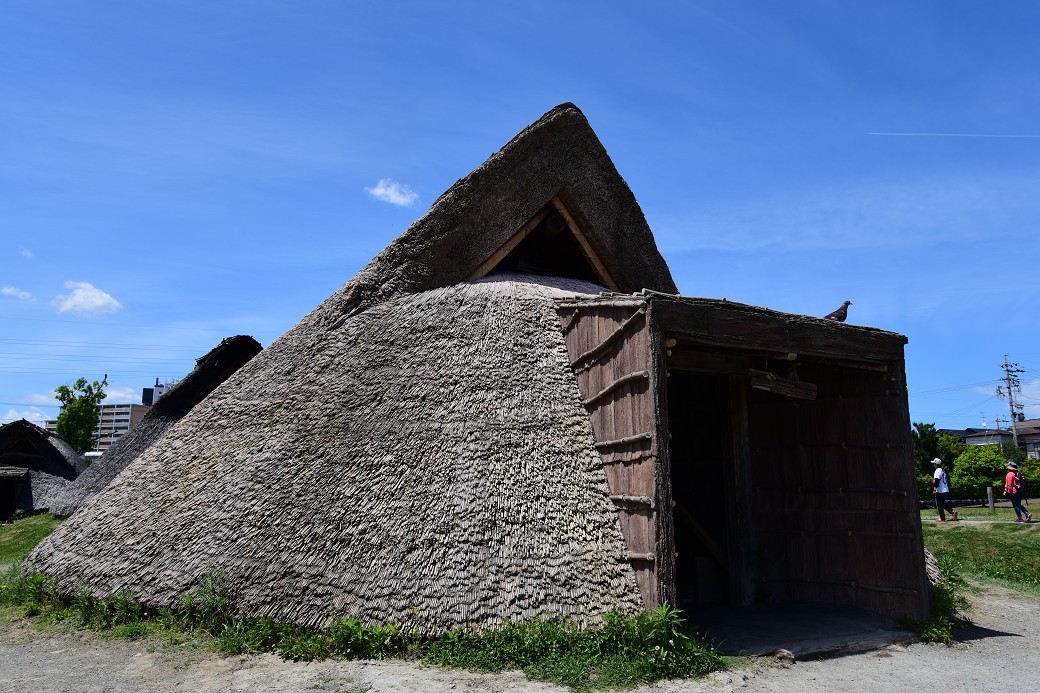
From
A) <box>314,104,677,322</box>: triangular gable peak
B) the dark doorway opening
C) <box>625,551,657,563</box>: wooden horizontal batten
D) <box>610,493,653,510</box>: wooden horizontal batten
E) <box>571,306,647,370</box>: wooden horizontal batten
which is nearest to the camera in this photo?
<box>625,551,657,563</box>: wooden horizontal batten

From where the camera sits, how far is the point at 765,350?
7.41 m

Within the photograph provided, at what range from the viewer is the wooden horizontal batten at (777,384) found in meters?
7.90

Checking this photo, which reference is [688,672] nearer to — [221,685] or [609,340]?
A: [609,340]

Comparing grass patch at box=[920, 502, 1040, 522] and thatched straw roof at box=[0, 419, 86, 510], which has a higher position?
thatched straw roof at box=[0, 419, 86, 510]

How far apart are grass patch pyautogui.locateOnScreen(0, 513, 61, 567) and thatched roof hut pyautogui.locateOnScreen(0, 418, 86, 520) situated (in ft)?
10.6

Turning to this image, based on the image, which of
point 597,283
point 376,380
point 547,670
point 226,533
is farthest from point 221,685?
point 597,283

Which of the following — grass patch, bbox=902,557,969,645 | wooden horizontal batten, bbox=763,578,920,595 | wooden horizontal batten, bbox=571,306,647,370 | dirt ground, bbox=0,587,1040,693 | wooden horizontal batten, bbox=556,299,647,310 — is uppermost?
wooden horizontal batten, bbox=556,299,647,310

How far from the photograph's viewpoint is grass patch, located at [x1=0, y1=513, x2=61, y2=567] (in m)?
14.7

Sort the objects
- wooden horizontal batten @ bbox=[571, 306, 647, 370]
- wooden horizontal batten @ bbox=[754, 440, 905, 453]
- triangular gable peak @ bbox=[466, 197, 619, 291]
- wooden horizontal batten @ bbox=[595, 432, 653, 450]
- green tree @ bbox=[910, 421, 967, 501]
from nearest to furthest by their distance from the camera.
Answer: wooden horizontal batten @ bbox=[595, 432, 653, 450] < wooden horizontal batten @ bbox=[571, 306, 647, 370] < wooden horizontal batten @ bbox=[754, 440, 905, 453] < triangular gable peak @ bbox=[466, 197, 619, 291] < green tree @ bbox=[910, 421, 967, 501]

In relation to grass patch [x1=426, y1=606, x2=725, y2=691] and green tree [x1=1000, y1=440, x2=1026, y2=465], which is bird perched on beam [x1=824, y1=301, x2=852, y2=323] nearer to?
grass patch [x1=426, y1=606, x2=725, y2=691]

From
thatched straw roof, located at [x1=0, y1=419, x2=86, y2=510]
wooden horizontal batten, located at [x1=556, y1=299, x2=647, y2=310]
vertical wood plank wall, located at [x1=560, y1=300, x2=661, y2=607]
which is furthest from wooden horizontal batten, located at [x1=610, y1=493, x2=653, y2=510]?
thatched straw roof, located at [x1=0, y1=419, x2=86, y2=510]

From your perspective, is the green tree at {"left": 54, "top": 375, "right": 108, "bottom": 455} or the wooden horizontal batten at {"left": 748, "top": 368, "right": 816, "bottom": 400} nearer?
the wooden horizontal batten at {"left": 748, "top": 368, "right": 816, "bottom": 400}

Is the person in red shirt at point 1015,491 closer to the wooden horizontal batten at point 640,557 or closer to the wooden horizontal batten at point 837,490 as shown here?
the wooden horizontal batten at point 837,490

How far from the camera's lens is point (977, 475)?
27016 millimetres
